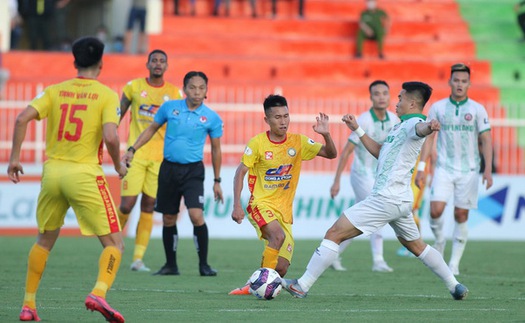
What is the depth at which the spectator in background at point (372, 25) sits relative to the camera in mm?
28969

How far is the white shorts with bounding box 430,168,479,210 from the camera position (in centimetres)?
1408

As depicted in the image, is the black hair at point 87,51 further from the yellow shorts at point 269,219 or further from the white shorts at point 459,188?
the white shorts at point 459,188

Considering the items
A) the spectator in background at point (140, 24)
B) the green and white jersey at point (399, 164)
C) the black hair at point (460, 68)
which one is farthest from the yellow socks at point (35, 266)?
the spectator in background at point (140, 24)

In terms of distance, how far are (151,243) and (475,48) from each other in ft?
47.4

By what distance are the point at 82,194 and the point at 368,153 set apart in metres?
6.49

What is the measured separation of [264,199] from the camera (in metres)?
11.5

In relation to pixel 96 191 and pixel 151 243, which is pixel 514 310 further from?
pixel 151 243

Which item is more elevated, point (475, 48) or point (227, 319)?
point (475, 48)

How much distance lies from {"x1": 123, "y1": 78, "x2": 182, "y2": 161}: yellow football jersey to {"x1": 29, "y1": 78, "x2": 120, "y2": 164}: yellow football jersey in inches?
210

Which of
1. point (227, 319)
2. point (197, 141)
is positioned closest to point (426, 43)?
point (197, 141)

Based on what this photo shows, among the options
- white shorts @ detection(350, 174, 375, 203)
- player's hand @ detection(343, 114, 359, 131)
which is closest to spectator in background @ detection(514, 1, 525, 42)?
white shorts @ detection(350, 174, 375, 203)

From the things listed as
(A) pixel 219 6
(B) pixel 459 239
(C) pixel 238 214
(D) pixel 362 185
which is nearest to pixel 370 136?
(D) pixel 362 185

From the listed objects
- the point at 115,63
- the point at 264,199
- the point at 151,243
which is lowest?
the point at 151,243

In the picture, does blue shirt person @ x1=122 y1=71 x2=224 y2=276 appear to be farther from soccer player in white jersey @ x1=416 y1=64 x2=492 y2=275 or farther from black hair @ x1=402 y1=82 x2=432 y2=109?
black hair @ x1=402 y1=82 x2=432 y2=109
